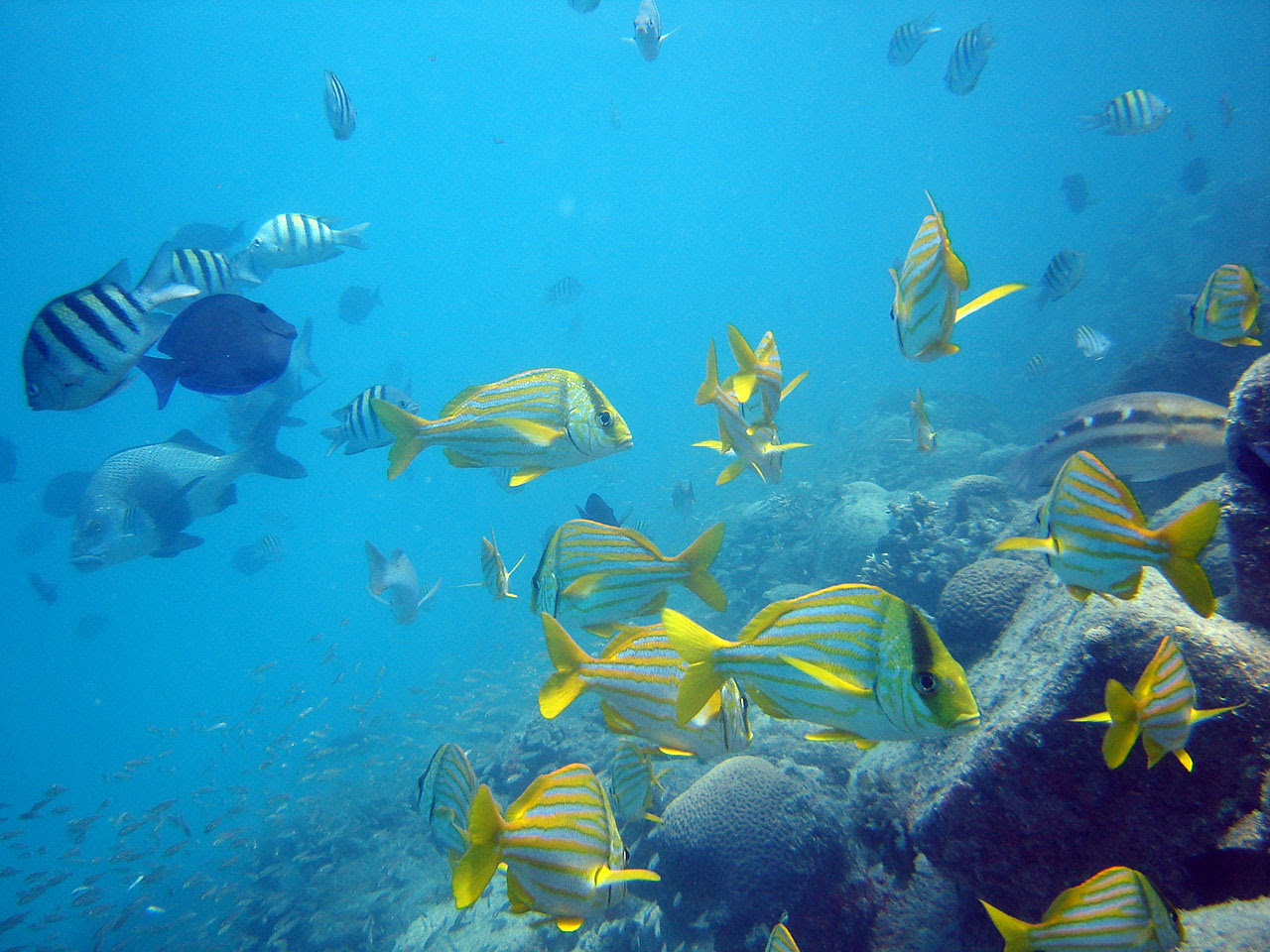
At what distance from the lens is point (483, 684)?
672 inches

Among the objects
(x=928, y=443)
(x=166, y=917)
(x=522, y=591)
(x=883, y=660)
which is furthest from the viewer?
(x=522, y=591)

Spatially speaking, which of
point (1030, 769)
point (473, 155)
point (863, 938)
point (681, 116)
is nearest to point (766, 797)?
point (863, 938)

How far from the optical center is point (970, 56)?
677cm

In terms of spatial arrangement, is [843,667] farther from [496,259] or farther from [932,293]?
[496,259]

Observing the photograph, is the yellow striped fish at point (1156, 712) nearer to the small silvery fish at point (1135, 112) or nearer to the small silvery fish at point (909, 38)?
the small silvery fish at point (1135, 112)

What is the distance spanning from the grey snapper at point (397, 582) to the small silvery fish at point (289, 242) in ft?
11.3

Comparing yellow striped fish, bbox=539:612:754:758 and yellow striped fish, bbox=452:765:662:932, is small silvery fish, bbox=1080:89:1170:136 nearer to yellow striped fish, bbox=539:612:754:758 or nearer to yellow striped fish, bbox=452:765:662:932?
yellow striped fish, bbox=539:612:754:758

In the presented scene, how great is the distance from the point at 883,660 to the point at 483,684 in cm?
1788

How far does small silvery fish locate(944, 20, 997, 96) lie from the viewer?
667cm

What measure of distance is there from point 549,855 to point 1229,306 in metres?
5.28

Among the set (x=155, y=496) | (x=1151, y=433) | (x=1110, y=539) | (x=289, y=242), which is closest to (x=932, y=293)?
(x=1110, y=539)

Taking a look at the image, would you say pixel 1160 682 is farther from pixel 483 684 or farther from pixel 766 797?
pixel 483 684

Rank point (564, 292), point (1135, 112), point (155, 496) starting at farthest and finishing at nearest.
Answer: point (564, 292)
point (1135, 112)
point (155, 496)

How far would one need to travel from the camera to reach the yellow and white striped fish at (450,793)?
2.97 meters
